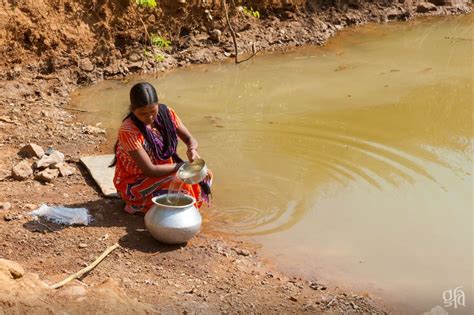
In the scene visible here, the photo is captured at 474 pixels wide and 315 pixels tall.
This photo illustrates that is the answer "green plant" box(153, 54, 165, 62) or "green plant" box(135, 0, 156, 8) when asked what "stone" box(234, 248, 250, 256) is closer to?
"green plant" box(153, 54, 165, 62)

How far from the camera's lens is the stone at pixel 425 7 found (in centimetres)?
1188

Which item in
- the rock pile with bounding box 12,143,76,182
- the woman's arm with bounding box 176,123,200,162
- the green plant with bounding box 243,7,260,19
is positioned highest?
the green plant with bounding box 243,7,260,19

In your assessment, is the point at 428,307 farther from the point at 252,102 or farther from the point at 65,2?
the point at 65,2

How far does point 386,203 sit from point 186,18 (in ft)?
16.1

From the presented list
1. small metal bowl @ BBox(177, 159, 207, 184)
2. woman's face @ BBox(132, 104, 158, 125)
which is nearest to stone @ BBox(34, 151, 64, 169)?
woman's face @ BBox(132, 104, 158, 125)

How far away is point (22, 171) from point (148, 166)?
1262 millimetres

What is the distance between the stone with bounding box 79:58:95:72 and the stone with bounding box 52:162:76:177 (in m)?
2.86

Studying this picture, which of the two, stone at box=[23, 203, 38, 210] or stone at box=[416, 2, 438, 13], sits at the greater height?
stone at box=[416, 2, 438, 13]

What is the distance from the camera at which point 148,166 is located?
15.1ft

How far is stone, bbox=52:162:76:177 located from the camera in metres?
5.47

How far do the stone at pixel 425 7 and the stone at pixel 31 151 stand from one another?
8.09 meters

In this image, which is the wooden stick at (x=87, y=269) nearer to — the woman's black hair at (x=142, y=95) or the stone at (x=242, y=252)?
the stone at (x=242, y=252)

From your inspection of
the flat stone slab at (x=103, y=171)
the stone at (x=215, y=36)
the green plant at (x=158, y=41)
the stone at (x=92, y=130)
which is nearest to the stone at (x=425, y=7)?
the stone at (x=215, y=36)

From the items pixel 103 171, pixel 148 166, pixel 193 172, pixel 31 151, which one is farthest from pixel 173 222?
pixel 31 151
